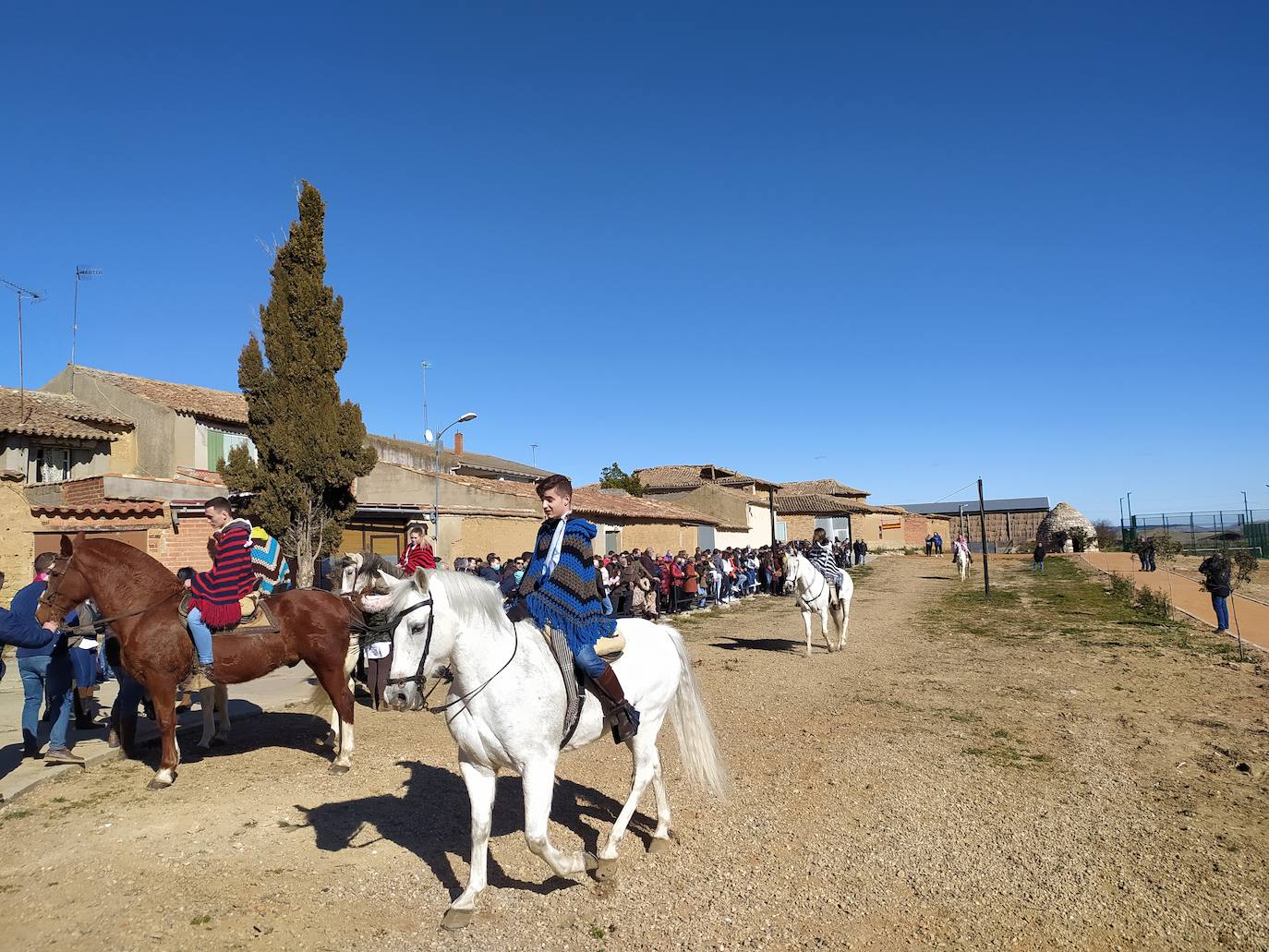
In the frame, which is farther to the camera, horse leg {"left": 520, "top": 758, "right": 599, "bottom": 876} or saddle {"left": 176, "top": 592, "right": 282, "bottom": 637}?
saddle {"left": 176, "top": 592, "right": 282, "bottom": 637}

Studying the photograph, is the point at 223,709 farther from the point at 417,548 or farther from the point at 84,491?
the point at 84,491

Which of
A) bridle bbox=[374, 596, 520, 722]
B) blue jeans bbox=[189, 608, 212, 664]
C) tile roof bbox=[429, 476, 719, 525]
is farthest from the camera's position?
tile roof bbox=[429, 476, 719, 525]

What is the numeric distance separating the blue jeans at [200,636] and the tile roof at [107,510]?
11277 mm

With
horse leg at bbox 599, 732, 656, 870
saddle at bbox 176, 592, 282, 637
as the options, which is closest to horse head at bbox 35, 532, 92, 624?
saddle at bbox 176, 592, 282, 637

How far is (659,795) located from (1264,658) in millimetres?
12063

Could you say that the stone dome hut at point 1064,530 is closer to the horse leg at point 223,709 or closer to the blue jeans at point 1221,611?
the blue jeans at point 1221,611

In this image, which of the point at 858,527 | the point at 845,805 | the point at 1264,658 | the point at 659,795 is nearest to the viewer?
the point at 659,795

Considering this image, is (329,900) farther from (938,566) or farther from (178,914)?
(938,566)

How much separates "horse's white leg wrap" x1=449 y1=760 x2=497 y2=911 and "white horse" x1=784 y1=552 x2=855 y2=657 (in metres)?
10.0

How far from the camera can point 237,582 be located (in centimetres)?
711

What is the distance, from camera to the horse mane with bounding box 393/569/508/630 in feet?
13.6

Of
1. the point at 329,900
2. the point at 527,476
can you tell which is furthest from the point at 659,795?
the point at 527,476

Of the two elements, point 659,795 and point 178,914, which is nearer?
point 178,914

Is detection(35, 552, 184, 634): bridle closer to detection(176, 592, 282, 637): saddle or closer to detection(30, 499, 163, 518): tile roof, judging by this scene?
detection(176, 592, 282, 637): saddle
